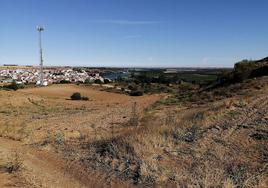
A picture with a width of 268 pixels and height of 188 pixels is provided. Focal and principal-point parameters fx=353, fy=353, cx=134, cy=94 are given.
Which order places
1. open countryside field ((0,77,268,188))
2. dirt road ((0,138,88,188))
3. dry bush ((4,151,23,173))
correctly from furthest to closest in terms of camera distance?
dry bush ((4,151,23,173))
dirt road ((0,138,88,188))
open countryside field ((0,77,268,188))

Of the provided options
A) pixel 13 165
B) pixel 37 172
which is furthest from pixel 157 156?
pixel 13 165

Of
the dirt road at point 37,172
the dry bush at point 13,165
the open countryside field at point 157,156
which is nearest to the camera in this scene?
the open countryside field at point 157,156

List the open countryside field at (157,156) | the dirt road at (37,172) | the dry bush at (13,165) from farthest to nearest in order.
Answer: the dry bush at (13,165)
the dirt road at (37,172)
the open countryside field at (157,156)

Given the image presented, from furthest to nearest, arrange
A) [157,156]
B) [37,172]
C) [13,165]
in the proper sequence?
[157,156] → [13,165] → [37,172]

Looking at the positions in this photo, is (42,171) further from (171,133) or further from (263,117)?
(263,117)

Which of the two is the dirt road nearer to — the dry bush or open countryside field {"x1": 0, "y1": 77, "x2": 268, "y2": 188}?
open countryside field {"x1": 0, "y1": 77, "x2": 268, "y2": 188}

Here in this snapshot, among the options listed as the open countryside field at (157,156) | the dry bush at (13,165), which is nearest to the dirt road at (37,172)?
the open countryside field at (157,156)

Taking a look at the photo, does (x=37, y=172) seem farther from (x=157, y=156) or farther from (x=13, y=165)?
(x=157, y=156)

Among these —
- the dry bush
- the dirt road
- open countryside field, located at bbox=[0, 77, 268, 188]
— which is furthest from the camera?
the dry bush

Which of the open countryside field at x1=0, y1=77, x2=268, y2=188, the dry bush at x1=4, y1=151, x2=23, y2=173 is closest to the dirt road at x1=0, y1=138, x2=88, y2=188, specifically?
the open countryside field at x1=0, y1=77, x2=268, y2=188

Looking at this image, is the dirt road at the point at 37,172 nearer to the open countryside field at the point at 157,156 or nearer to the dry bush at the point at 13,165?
the open countryside field at the point at 157,156

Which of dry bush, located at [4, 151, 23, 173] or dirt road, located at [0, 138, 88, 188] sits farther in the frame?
dry bush, located at [4, 151, 23, 173]
